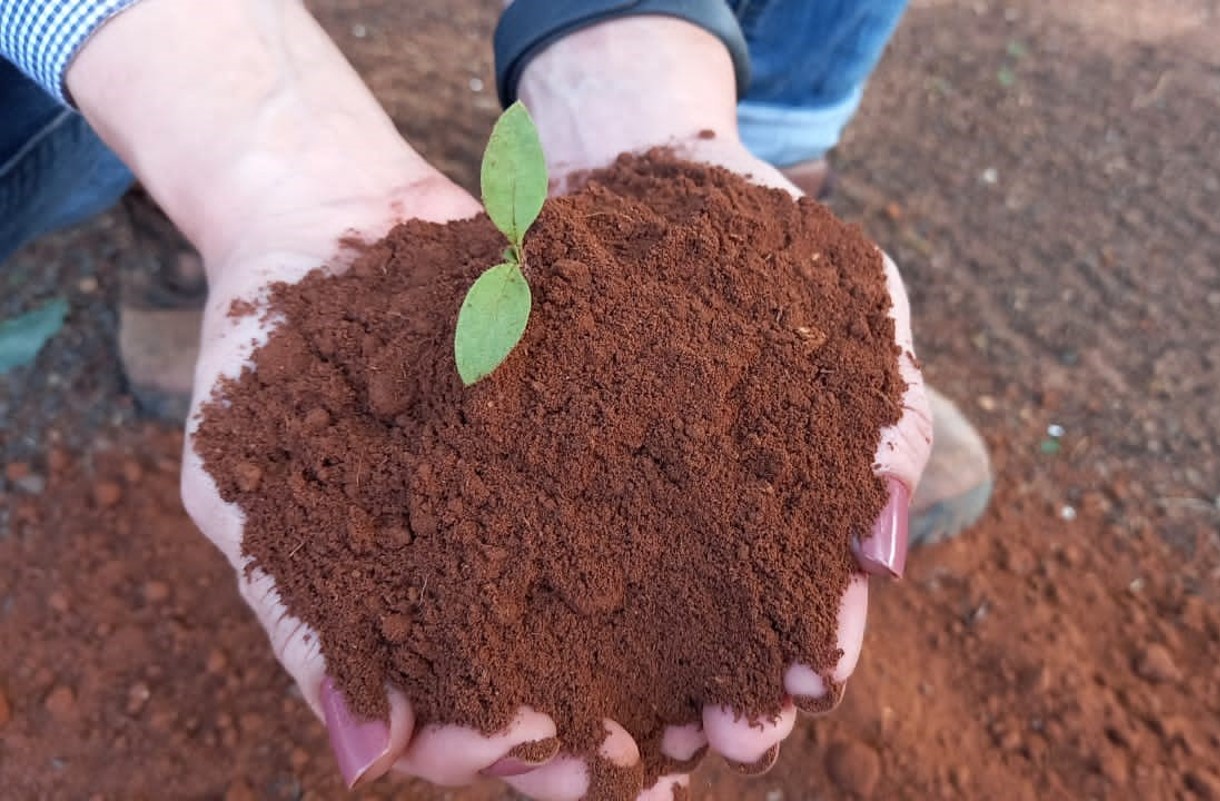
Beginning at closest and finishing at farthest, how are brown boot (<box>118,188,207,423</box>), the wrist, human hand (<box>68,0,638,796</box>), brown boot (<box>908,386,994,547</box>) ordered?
human hand (<box>68,0,638,796</box>)
the wrist
brown boot (<box>908,386,994,547</box>)
brown boot (<box>118,188,207,423</box>)

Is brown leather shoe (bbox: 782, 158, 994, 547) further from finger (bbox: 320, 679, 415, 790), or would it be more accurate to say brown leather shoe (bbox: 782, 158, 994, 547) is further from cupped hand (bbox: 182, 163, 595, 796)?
finger (bbox: 320, 679, 415, 790)

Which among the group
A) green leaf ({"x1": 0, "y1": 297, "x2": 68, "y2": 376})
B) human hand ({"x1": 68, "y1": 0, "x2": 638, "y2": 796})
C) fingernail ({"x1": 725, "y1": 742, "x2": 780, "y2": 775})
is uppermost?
human hand ({"x1": 68, "y1": 0, "x2": 638, "y2": 796})

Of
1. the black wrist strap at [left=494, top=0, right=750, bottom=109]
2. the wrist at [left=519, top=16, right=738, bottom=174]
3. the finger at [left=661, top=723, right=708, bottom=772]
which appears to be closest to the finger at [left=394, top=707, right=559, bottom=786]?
the finger at [left=661, top=723, right=708, bottom=772]

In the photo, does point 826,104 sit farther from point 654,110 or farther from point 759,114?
point 654,110

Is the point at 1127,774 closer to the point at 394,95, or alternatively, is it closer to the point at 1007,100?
the point at 1007,100

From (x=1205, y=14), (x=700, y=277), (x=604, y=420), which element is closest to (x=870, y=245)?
(x=700, y=277)

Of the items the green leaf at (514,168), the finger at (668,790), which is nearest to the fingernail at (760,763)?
the finger at (668,790)
